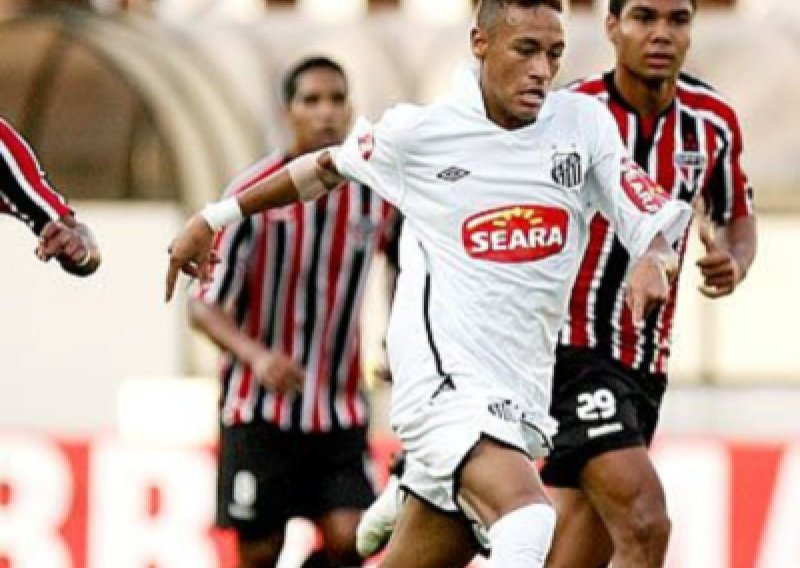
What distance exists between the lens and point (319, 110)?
11797 mm

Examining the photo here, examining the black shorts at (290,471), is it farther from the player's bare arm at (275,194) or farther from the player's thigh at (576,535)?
the player's bare arm at (275,194)

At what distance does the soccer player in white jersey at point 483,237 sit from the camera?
31.2 ft

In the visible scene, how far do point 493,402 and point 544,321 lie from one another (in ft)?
1.06

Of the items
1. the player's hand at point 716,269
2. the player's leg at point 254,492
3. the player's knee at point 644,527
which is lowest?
the player's leg at point 254,492

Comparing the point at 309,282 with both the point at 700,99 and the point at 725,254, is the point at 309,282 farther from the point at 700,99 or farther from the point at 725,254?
the point at 725,254

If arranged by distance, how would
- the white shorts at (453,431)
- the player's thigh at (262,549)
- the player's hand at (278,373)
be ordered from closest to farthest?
the white shorts at (453,431) → the player's hand at (278,373) → the player's thigh at (262,549)

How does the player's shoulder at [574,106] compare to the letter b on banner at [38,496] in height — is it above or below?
above

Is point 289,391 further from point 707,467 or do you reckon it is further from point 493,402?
point 707,467

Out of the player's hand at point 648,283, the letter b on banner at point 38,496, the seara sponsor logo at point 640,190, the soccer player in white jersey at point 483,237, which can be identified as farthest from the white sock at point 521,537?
the letter b on banner at point 38,496

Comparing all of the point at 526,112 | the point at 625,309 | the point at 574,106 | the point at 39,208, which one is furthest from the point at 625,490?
the point at 39,208

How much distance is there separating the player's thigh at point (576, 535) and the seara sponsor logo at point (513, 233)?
1.20 m

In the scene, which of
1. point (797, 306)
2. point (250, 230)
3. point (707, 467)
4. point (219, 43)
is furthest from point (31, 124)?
point (250, 230)

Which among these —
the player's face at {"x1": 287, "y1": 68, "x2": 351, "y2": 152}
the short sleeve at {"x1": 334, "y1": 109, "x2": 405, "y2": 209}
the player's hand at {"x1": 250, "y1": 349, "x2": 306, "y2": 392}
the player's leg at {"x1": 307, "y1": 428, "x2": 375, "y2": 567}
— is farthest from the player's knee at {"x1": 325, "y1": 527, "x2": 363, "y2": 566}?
the short sleeve at {"x1": 334, "y1": 109, "x2": 405, "y2": 209}

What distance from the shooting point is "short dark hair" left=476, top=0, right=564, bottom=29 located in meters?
9.53
